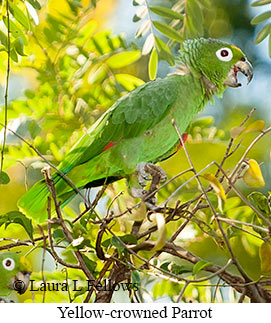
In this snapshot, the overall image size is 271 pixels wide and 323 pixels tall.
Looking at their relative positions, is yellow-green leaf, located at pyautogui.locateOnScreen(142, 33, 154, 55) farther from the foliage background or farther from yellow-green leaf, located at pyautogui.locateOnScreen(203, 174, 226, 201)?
yellow-green leaf, located at pyautogui.locateOnScreen(203, 174, 226, 201)

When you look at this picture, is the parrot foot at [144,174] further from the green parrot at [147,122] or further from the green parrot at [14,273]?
the green parrot at [14,273]

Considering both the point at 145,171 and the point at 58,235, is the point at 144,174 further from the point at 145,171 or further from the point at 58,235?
the point at 58,235

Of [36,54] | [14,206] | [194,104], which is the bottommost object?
[14,206]

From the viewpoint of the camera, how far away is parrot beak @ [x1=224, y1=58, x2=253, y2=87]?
1193 millimetres

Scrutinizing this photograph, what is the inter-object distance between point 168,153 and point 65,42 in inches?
15.9

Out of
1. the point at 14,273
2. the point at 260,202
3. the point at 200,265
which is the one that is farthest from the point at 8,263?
the point at 260,202

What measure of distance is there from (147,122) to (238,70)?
0.27 m

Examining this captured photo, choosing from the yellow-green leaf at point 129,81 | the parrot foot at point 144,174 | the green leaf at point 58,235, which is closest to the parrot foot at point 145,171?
the parrot foot at point 144,174

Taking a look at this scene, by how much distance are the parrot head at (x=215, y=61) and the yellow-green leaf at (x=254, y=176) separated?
474 mm

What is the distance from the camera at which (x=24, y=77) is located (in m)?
1.39

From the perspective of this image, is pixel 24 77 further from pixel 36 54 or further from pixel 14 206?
pixel 14 206
